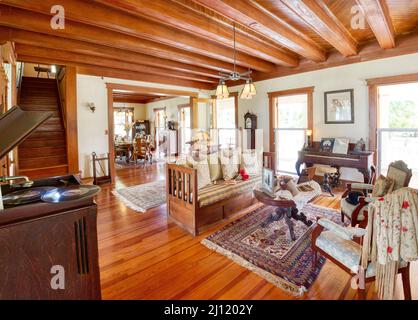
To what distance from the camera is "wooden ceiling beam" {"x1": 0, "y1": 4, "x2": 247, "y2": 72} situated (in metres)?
2.94

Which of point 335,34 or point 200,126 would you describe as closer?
point 335,34

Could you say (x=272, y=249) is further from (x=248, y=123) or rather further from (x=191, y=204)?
(x=248, y=123)

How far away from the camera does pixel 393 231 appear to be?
148cm

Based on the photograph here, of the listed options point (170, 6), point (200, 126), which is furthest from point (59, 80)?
point (170, 6)

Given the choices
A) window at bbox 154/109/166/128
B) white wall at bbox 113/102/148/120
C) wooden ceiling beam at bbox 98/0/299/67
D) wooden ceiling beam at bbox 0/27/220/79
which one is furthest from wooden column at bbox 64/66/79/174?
white wall at bbox 113/102/148/120

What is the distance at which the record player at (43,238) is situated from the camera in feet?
3.52

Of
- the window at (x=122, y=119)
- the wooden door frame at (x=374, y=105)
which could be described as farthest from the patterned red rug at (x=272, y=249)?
the window at (x=122, y=119)

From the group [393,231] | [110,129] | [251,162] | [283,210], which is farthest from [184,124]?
[393,231]

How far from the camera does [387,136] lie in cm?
454

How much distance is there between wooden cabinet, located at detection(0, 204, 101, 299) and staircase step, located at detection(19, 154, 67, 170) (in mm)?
5061

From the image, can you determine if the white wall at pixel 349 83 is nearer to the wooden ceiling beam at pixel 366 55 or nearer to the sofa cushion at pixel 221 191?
the wooden ceiling beam at pixel 366 55

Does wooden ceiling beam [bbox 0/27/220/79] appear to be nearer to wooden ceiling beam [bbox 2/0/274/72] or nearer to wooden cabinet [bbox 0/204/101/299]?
wooden ceiling beam [bbox 2/0/274/72]

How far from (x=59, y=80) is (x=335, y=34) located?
6.56m
